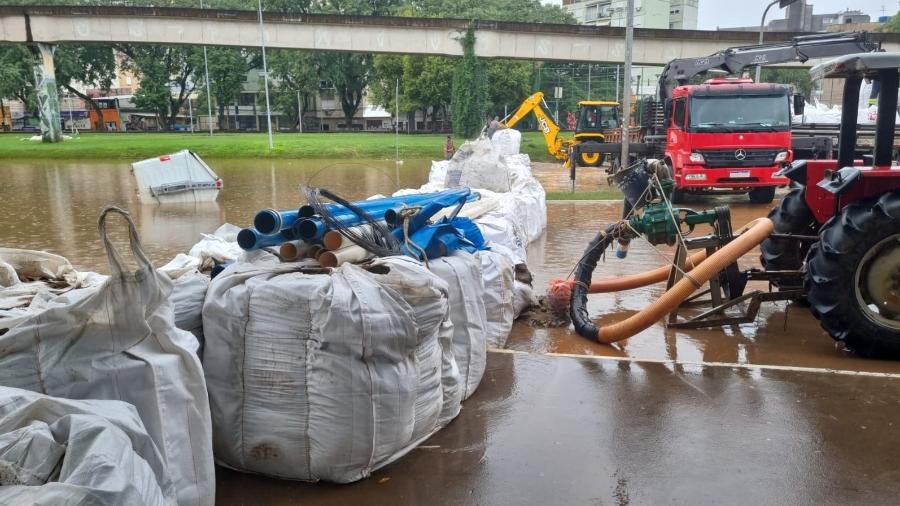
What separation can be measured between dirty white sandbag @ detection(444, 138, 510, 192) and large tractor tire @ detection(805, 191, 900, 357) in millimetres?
4783

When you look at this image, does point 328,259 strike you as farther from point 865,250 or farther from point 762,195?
point 762,195

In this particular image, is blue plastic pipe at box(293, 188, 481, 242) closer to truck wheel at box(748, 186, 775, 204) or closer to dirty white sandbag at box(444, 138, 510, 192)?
dirty white sandbag at box(444, 138, 510, 192)

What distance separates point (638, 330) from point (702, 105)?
35.0 ft

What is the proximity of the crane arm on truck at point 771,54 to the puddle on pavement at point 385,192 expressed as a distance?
3.53m

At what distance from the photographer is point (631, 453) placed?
348cm

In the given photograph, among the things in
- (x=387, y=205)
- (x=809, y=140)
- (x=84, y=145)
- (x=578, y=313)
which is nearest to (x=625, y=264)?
(x=578, y=313)

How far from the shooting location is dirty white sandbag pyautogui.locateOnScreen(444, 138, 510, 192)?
9211mm

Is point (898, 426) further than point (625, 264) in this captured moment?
No

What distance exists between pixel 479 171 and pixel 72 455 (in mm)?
7613

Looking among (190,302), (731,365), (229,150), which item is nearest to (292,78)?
(229,150)

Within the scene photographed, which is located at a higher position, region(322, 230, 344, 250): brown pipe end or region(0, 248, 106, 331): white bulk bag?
region(322, 230, 344, 250): brown pipe end

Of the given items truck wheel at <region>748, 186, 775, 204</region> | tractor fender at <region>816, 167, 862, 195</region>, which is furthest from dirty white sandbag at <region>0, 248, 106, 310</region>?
truck wheel at <region>748, 186, 775, 204</region>

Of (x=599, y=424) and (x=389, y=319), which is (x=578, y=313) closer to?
(x=599, y=424)

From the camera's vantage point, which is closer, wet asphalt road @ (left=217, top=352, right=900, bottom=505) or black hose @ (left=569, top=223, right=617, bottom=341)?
wet asphalt road @ (left=217, top=352, right=900, bottom=505)
